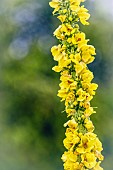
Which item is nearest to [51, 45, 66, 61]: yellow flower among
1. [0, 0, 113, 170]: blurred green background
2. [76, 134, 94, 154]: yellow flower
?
[76, 134, 94, 154]: yellow flower

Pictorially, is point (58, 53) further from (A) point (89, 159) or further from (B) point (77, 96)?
(A) point (89, 159)

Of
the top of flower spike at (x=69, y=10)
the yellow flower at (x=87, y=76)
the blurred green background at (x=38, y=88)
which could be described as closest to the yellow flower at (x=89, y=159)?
the yellow flower at (x=87, y=76)

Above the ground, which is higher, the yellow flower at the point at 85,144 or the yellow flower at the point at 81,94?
the yellow flower at the point at 81,94

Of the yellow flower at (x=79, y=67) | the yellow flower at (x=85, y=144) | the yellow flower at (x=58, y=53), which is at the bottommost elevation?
the yellow flower at (x=85, y=144)

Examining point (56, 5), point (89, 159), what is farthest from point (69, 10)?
point (89, 159)

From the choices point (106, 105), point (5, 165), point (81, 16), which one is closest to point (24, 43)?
point (106, 105)

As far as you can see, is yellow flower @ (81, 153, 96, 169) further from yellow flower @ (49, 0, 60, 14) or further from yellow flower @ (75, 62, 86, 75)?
yellow flower @ (49, 0, 60, 14)

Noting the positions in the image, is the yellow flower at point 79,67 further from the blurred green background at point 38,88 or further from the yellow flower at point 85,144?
the blurred green background at point 38,88
